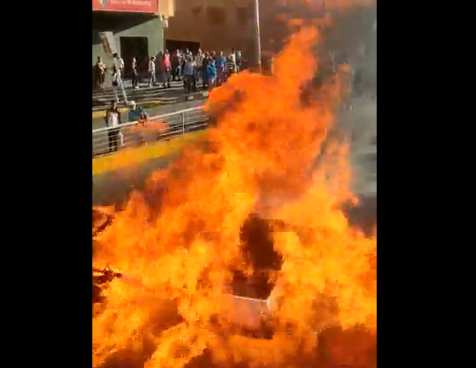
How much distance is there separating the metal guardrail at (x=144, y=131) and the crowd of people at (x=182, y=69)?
73 mm

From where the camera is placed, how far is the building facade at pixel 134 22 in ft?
4.22

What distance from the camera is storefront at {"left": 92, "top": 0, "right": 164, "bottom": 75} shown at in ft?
4.22

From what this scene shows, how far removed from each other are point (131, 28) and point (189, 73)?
173 mm

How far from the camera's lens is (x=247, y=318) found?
125 centimetres

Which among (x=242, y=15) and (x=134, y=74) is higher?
(x=242, y=15)

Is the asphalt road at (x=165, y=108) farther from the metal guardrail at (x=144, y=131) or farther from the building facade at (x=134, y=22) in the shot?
the building facade at (x=134, y=22)

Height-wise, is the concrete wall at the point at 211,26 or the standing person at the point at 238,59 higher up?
the concrete wall at the point at 211,26

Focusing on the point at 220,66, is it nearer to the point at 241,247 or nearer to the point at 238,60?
the point at 238,60

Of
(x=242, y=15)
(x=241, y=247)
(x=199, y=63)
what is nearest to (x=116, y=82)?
(x=199, y=63)

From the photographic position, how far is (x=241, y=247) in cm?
126

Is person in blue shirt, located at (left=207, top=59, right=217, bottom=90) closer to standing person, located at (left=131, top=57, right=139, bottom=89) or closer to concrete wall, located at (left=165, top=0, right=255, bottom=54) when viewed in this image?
concrete wall, located at (left=165, top=0, right=255, bottom=54)

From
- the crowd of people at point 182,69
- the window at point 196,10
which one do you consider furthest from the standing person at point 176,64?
the window at point 196,10
